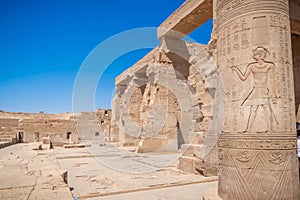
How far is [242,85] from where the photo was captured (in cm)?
267

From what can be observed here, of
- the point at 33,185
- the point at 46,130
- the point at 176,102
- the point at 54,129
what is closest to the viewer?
the point at 33,185

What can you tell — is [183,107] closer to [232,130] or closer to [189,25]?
[189,25]

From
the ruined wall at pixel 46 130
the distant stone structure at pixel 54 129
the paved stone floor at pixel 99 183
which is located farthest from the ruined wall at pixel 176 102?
the distant stone structure at pixel 54 129

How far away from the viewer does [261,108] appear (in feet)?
8.41

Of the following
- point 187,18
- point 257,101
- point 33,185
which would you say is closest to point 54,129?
Answer: point 187,18

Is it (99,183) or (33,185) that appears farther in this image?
(99,183)

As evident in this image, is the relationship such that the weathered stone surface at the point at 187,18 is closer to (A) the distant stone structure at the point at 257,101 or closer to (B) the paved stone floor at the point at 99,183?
(A) the distant stone structure at the point at 257,101

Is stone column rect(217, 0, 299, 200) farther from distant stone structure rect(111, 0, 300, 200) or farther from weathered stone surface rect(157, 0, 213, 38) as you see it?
weathered stone surface rect(157, 0, 213, 38)

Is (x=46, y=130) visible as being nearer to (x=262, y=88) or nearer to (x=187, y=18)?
(x=187, y=18)

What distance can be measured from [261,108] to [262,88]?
0.74ft

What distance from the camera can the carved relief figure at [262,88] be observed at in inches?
101

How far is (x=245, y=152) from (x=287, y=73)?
103 centimetres

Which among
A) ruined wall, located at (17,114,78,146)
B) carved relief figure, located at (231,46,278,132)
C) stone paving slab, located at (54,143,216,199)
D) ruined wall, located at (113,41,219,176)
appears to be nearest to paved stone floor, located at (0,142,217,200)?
stone paving slab, located at (54,143,216,199)

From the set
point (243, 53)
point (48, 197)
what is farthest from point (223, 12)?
point (48, 197)
